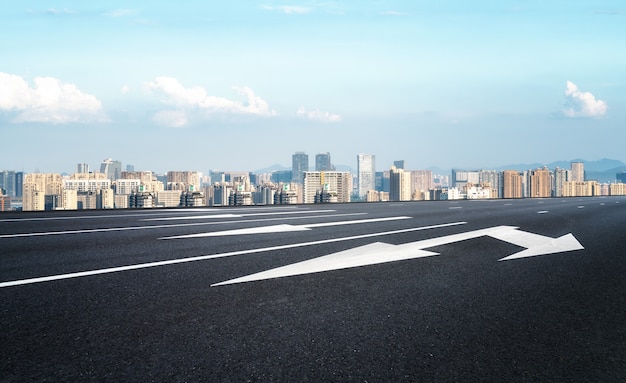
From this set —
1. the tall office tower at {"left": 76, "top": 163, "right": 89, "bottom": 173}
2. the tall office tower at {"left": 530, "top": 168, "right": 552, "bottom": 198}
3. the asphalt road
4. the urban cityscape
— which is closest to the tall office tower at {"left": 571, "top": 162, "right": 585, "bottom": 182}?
the urban cityscape

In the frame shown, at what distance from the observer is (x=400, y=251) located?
6754mm

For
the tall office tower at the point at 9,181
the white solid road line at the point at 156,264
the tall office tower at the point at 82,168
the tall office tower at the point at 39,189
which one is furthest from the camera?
the tall office tower at the point at 9,181

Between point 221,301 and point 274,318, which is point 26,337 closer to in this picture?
point 221,301

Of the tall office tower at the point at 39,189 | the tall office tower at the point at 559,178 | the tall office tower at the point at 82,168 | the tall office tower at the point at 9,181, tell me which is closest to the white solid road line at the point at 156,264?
the tall office tower at the point at 39,189

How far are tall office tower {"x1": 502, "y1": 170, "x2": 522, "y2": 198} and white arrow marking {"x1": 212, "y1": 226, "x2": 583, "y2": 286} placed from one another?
107 meters

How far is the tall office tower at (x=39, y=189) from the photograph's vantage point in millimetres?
68162

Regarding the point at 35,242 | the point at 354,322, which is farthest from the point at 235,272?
the point at 35,242

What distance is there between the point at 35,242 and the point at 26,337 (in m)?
5.31

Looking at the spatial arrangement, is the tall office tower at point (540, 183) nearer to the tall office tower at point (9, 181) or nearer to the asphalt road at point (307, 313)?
the asphalt road at point (307, 313)

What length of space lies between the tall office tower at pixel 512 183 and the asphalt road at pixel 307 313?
110 meters

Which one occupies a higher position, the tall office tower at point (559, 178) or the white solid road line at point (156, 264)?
the tall office tower at point (559, 178)

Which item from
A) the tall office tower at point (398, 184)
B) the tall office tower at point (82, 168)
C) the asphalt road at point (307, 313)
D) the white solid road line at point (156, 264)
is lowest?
the asphalt road at point (307, 313)

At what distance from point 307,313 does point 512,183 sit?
11825 centimetres

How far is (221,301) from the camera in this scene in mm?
3832
